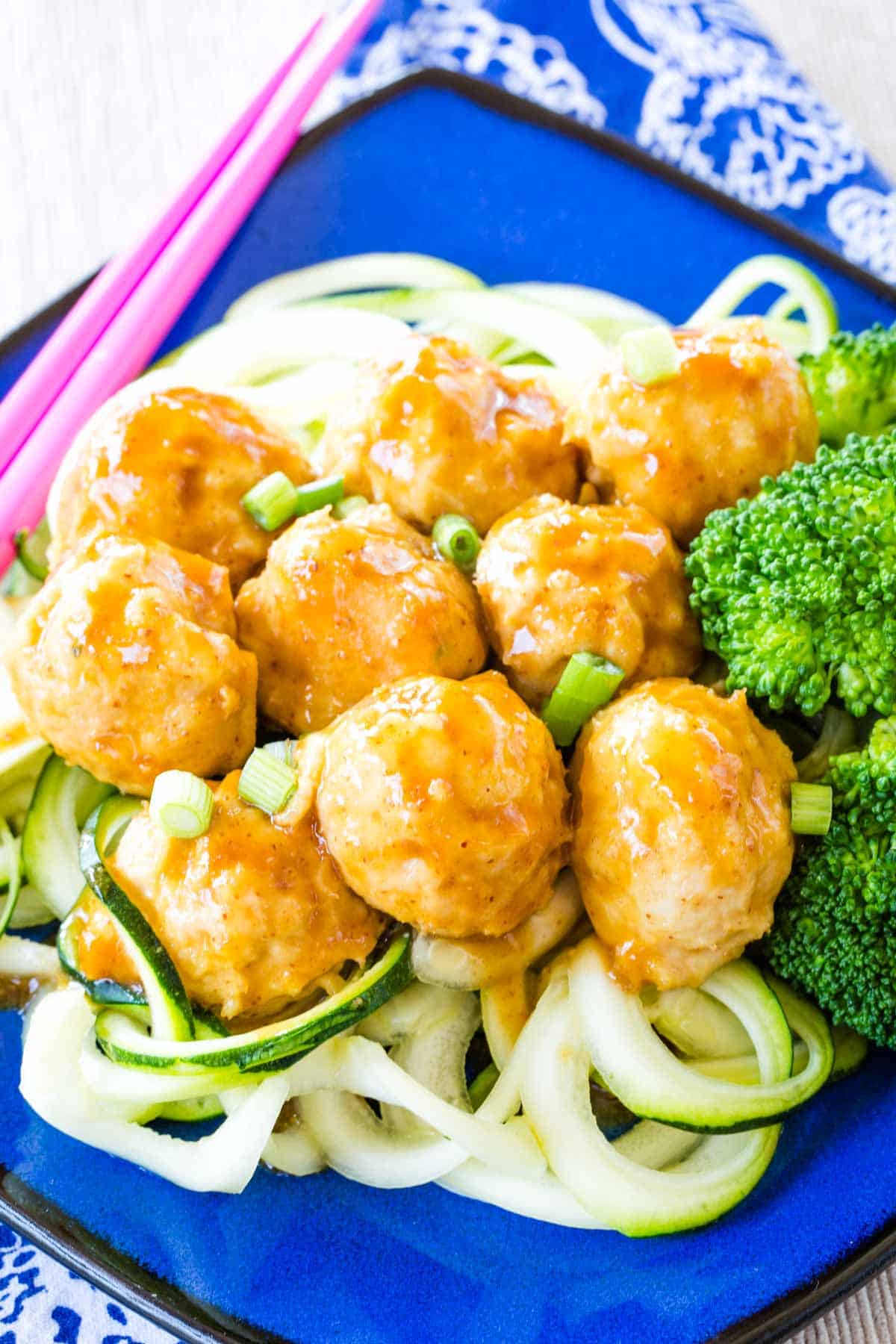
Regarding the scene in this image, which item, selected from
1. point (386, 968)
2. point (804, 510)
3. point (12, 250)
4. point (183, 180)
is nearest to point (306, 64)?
point (183, 180)

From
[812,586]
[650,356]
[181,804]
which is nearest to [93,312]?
[650,356]

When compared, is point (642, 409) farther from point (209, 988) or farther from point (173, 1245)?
point (173, 1245)

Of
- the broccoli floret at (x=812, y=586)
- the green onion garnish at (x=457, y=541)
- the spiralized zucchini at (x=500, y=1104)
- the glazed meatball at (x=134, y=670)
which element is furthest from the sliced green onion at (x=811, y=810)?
the glazed meatball at (x=134, y=670)

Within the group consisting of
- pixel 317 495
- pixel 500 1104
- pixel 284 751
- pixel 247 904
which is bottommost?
pixel 500 1104

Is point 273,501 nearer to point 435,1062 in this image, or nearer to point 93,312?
point 93,312

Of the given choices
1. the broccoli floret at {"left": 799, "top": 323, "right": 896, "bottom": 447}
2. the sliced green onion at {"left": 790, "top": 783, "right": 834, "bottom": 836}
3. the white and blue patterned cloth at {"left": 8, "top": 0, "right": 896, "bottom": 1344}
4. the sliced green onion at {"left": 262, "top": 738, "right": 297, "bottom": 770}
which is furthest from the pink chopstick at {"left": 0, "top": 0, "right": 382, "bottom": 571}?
the sliced green onion at {"left": 790, "top": 783, "right": 834, "bottom": 836}
